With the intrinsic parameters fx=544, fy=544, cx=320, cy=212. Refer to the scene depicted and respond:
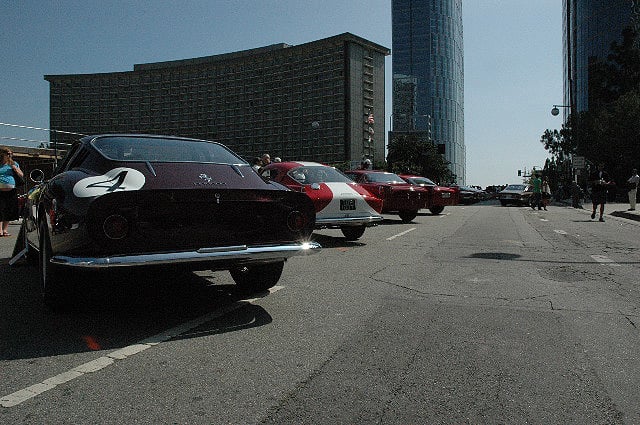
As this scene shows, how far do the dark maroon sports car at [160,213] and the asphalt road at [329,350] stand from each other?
509 millimetres

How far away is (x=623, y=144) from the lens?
43.0 m

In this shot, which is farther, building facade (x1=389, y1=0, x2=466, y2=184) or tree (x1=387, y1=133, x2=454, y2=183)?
building facade (x1=389, y1=0, x2=466, y2=184)

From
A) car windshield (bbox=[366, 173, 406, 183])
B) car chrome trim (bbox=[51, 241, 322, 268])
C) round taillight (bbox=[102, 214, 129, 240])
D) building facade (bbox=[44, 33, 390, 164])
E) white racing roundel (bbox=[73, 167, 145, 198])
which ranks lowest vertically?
car chrome trim (bbox=[51, 241, 322, 268])

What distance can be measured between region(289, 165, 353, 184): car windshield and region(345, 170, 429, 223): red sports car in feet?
14.1

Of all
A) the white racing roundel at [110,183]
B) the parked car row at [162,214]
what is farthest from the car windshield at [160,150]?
the white racing roundel at [110,183]

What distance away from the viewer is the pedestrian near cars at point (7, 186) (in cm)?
1073

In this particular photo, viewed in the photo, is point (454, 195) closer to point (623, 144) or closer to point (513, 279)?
point (513, 279)

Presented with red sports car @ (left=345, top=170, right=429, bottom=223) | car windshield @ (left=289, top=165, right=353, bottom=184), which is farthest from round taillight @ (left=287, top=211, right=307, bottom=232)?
red sports car @ (left=345, top=170, right=429, bottom=223)

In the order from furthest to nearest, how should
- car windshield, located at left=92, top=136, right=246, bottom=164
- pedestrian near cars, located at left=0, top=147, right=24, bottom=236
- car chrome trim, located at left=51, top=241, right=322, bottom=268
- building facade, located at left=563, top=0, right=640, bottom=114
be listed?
building facade, located at left=563, top=0, right=640, bottom=114 < pedestrian near cars, located at left=0, top=147, right=24, bottom=236 < car windshield, located at left=92, top=136, right=246, bottom=164 < car chrome trim, located at left=51, top=241, right=322, bottom=268

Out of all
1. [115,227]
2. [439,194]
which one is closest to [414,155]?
[439,194]

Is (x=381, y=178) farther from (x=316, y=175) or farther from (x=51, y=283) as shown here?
(x=51, y=283)

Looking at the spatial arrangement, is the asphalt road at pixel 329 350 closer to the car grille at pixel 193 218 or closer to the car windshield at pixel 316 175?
the car grille at pixel 193 218

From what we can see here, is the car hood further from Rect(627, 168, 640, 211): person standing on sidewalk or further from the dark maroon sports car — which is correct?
Rect(627, 168, 640, 211): person standing on sidewalk

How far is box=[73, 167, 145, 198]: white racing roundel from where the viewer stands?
151 inches
